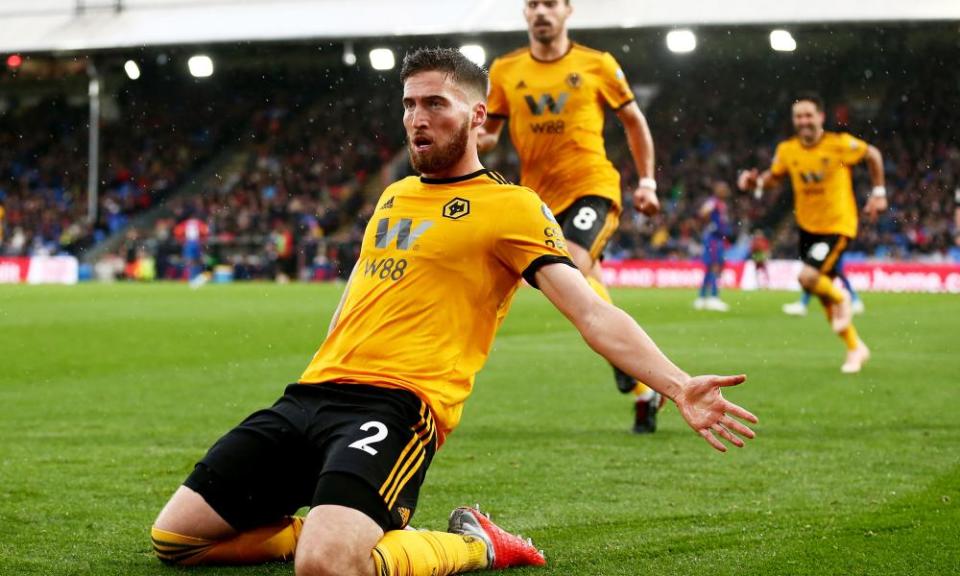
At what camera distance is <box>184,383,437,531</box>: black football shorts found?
393cm

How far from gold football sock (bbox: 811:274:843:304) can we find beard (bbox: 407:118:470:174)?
7864 millimetres

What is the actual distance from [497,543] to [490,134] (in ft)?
13.2

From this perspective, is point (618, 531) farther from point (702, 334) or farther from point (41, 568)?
point (702, 334)

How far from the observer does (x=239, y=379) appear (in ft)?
35.1

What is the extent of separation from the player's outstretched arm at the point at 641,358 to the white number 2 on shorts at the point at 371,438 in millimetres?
653

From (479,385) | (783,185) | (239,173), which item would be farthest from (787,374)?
(239,173)

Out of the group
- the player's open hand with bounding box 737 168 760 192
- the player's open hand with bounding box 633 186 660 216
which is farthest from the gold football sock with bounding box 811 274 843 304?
the player's open hand with bounding box 633 186 660 216

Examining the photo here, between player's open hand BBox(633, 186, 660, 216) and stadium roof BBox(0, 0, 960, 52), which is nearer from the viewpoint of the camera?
player's open hand BBox(633, 186, 660, 216)

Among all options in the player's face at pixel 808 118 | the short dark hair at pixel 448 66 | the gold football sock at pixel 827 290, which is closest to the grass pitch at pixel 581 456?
the gold football sock at pixel 827 290

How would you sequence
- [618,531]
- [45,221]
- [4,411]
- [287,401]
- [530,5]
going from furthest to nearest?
[45,221], [4,411], [530,5], [618,531], [287,401]

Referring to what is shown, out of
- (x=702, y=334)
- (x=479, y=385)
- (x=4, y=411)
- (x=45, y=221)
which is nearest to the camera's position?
(x=4, y=411)

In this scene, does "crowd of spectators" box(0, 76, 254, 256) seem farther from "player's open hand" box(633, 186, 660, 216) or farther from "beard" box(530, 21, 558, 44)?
"player's open hand" box(633, 186, 660, 216)

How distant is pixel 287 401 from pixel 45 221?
40.4m

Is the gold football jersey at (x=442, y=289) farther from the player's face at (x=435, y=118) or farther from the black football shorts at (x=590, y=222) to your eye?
the black football shorts at (x=590, y=222)
